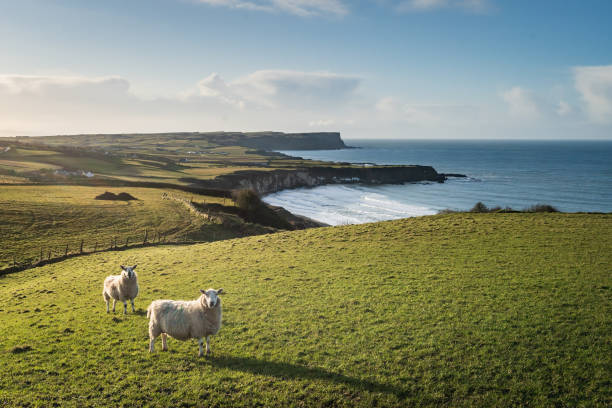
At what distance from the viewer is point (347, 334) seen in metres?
14.6

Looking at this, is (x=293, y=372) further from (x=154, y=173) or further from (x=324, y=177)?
(x=324, y=177)

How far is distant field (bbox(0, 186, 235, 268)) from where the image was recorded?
3766 centimetres

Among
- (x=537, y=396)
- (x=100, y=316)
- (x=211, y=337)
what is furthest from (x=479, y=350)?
(x=100, y=316)

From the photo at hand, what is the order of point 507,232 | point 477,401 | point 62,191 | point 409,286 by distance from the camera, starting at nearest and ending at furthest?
point 477,401 < point 409,286 < point 507,232 < point 62,191

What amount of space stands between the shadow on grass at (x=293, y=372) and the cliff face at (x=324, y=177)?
104 meters

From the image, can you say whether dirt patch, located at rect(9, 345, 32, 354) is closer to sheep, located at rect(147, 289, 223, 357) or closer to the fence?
sheep, located at rect(147, 289, 223, 357)

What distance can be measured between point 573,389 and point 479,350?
2848 millimetres

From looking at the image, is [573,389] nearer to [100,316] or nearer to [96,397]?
[96,397]

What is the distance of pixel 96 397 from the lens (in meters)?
11.0

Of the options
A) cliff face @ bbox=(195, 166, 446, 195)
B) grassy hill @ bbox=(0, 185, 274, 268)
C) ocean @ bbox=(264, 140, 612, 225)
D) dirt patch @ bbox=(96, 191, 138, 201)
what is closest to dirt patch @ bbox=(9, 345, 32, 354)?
grassy hill @ bbox=(0, 185, 274, 268)

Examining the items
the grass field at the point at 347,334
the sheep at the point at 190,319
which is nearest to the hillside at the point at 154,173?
the grass field at the point at 347,334

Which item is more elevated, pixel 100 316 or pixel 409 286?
pixel 409 286

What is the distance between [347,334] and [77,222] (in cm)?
4429

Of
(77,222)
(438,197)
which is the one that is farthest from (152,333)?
(438,197)
